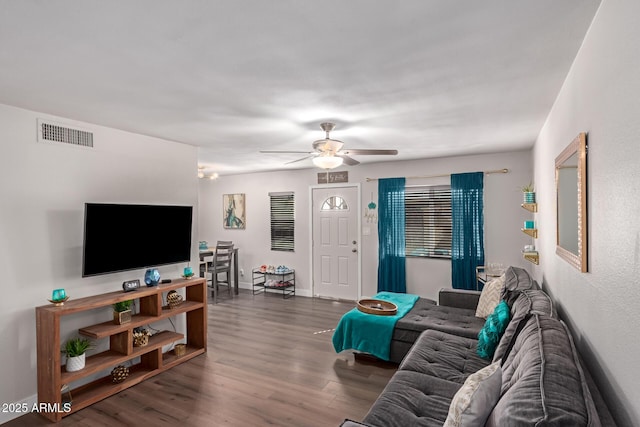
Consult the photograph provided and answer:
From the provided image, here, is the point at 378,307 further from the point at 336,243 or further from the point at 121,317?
the point at 121,317

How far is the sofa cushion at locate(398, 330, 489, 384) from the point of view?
2432 millimetres

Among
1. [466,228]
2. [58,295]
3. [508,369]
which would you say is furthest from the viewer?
[466,228]

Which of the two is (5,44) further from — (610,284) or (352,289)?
(352,289)

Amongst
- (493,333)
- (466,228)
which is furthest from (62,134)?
(466,228)

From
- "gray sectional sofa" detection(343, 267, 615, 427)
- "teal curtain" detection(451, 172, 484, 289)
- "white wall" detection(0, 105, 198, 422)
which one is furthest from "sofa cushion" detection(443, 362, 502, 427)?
"teal curtain" detection(451, 172, 484, 289)

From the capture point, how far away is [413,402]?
2035 millimetres

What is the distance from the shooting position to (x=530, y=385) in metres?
1.31

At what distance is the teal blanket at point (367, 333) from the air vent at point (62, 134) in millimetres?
3104

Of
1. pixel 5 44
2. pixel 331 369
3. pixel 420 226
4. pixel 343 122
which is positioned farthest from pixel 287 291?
pixel 5 44

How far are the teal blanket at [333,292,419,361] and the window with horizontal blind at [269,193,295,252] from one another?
3.26m

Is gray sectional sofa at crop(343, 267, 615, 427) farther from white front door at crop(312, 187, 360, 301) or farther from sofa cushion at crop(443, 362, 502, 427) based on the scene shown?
white front door at crop(312, 187, 360, 301)

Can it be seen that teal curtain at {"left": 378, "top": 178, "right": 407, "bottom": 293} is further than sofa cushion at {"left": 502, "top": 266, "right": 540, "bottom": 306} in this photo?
Yes

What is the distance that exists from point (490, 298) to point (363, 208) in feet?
9.38

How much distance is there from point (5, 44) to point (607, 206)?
115 inches
